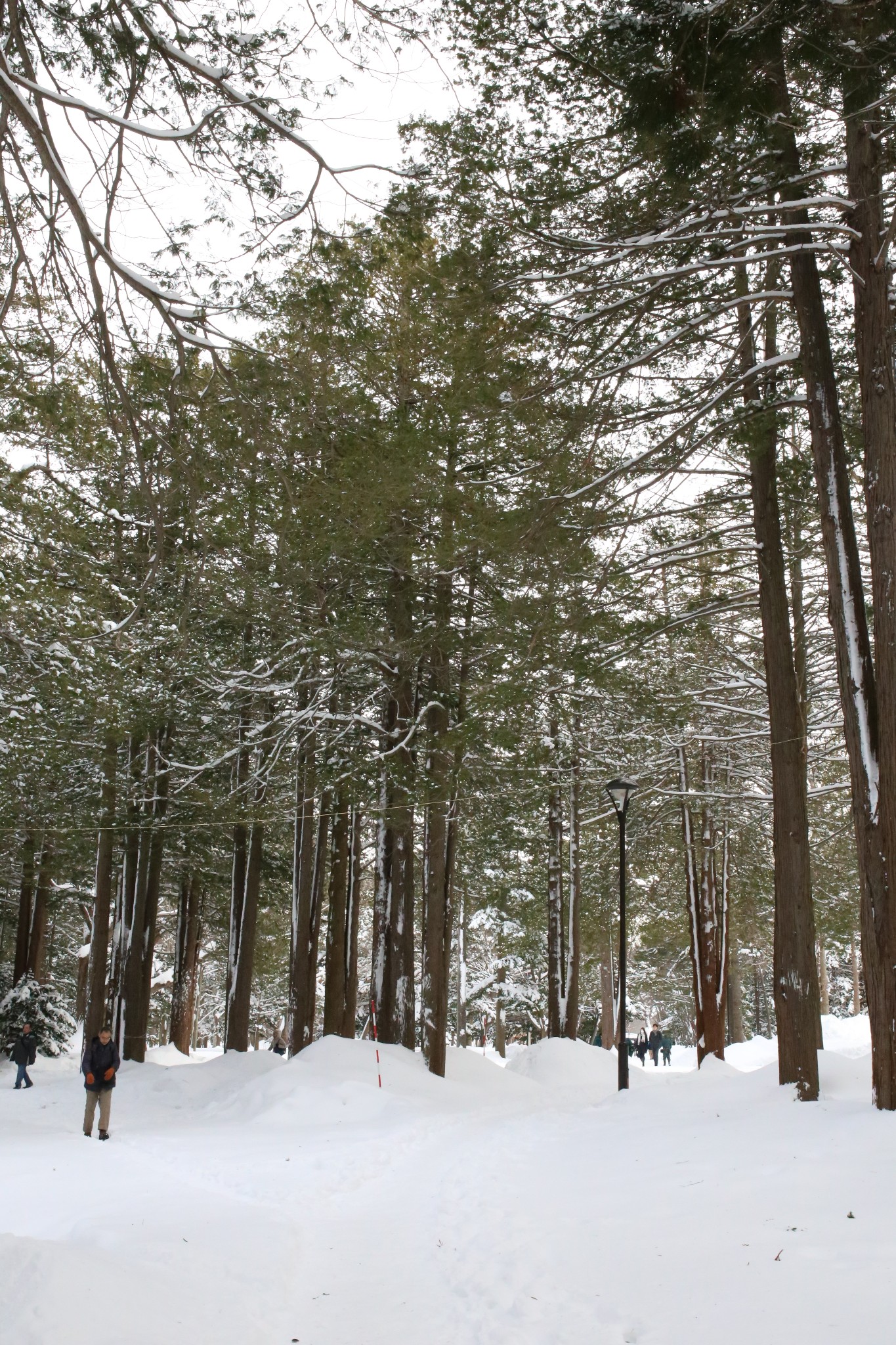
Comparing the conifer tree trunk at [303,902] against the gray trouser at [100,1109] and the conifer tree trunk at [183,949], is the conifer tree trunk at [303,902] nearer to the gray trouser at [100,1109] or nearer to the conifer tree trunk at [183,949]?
the gray trouser at [100,1109]

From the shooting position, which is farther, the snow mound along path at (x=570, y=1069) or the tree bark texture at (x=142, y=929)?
the tree bark texture at (x=142, y=929)

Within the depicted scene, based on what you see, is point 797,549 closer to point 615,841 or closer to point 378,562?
point 378,562

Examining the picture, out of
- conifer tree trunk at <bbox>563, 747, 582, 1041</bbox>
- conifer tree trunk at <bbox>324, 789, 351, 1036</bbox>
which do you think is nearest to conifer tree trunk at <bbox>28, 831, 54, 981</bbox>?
conifer tree trunk at <bbox>324, 789, 351, 1036</bbox>

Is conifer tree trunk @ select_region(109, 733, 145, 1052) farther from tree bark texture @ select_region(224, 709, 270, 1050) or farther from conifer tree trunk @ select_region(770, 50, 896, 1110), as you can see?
conifer tree trunk @ select_region(770, 50, 896, 1110)

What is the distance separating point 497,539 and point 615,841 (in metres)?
17.0

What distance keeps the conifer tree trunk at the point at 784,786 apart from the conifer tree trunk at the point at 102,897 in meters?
11.3

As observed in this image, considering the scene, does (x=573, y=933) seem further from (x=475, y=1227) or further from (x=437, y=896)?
(x=475, y=1227)

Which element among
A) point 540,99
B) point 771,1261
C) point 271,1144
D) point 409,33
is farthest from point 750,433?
point 271,1144

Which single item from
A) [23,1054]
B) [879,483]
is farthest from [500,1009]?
[879,483]

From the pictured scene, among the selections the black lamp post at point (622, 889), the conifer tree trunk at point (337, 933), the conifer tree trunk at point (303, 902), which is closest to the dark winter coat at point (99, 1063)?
the conifer tree trunk at point (303, 902)

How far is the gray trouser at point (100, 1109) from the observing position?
11305 millimetres

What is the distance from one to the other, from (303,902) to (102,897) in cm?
361

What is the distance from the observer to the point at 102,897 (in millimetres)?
17781

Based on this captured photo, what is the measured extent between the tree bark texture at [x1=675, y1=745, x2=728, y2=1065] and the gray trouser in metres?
12.3
